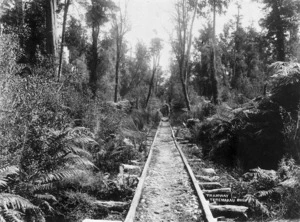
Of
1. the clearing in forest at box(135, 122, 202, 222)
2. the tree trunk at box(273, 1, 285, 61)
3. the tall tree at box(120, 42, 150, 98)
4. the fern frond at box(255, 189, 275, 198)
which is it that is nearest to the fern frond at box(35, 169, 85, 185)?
the clearing in forest at box(135, 122, 202, 222)

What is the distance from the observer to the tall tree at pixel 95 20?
2041 cm

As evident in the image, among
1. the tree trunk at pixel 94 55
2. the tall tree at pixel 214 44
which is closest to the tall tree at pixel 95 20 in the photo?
the tree trunk at pixel 94 55

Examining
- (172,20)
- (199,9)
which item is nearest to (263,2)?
(199,9)

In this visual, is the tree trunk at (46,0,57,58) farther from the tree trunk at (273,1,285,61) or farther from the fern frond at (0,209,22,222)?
the tree trunk at (273,1,285,61)

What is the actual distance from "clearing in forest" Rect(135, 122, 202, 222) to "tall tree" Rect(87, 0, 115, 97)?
11.2 m

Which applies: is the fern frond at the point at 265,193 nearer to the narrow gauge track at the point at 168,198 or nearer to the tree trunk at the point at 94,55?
the narrow gauge track at the point at 168,198

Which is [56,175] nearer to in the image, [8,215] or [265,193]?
[8,215]

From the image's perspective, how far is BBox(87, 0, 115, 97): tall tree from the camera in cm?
2041

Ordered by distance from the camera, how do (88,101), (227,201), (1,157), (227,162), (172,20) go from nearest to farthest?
(1,157) → (227,201) → (227,162) → (88,101) → (172,20)

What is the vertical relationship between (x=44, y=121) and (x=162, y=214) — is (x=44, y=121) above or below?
above

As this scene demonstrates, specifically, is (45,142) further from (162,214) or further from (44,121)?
(162,214)

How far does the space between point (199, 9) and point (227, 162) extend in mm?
17712

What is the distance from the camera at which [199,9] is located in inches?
899

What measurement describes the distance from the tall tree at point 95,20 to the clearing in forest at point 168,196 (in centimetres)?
1115
